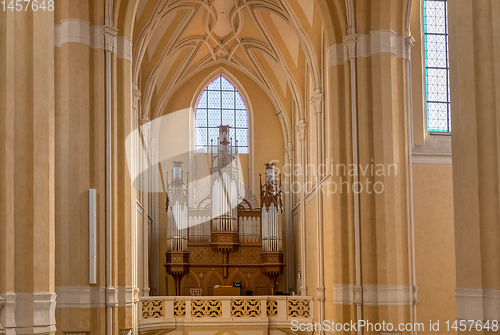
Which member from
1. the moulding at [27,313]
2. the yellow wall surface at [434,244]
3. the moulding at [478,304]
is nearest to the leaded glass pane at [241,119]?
the yellow wall surface at [434,244]

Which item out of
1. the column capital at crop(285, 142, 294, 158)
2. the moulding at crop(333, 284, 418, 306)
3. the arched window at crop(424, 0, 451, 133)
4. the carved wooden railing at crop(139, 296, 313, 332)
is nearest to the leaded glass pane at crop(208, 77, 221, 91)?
the column capital at crop(285, 142, 294, 158)

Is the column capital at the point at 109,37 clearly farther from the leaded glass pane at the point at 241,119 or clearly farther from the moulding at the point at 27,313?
the leaded glass pane at the point at 241,119

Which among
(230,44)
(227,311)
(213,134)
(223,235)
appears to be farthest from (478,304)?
(213,134)

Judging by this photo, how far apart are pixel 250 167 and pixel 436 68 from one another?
10.2 metres

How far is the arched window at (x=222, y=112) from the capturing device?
25.1m

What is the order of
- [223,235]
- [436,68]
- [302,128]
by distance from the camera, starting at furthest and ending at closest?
[223,235] < [302,128] < [436,68]

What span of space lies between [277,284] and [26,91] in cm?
1727

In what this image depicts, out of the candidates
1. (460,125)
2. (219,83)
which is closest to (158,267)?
(219,83)

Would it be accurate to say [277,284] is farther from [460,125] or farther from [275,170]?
[460,125]

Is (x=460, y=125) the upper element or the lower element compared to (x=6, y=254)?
upper

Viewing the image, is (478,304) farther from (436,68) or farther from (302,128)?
(302,128)

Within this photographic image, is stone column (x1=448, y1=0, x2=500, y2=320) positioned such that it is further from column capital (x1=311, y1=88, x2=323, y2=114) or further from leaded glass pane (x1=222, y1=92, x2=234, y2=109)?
leaded glass pane (x1=222, y1=92, x2=234, y2=109)

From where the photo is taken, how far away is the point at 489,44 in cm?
782

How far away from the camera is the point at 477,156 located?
7.89 m
